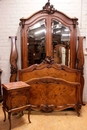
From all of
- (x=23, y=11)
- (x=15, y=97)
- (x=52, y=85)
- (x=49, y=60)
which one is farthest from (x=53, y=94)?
(x=23, y=11)

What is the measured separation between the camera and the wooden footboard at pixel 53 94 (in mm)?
2795

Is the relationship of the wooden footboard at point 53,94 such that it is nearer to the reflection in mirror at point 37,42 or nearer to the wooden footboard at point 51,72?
the wooden footboard at point 51,72

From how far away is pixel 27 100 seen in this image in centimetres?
255

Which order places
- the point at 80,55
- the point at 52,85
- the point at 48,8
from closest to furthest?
the point at 52,85 → the point at 48,8 → the point at 80,55

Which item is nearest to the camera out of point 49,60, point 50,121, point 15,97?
point 15,97

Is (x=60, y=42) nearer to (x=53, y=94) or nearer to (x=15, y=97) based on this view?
(x=53, y=94)

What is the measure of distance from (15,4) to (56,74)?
62.0 inches

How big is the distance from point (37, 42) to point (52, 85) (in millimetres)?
846

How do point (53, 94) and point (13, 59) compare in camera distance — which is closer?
point (53, 94)

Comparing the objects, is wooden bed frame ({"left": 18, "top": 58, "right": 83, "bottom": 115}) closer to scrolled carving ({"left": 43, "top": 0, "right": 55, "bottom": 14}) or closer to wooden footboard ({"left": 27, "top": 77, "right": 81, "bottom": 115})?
wooden footboard ({"left": 27, "top": 77, "right": 81, "bottom": 115})

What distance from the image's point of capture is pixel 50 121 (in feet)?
8.69

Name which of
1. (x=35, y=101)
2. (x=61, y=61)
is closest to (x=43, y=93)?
(x=35, y=101)

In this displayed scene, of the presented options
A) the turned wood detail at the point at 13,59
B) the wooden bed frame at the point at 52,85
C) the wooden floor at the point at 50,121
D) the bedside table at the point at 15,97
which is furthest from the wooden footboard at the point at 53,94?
the turned wood detail at the point at 13,59

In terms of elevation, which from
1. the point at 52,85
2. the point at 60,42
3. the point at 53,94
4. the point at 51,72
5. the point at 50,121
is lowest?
the point at 50,121
